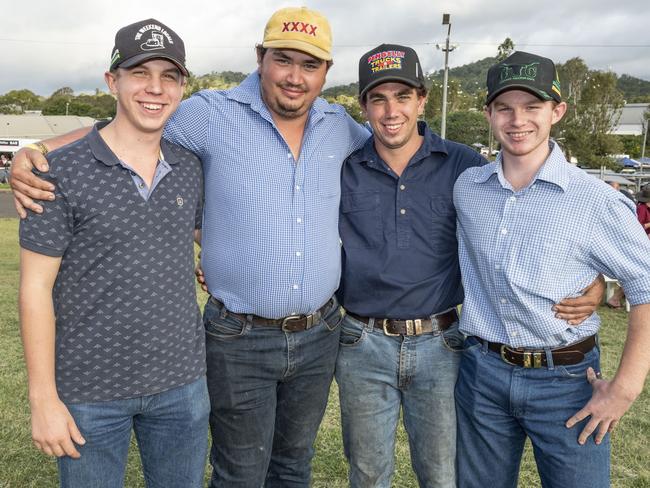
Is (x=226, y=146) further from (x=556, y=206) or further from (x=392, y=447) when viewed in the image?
(x=392, y=447)

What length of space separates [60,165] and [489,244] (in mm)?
1877

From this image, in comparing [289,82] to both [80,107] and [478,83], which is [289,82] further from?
[478,83]

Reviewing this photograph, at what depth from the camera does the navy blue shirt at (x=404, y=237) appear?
125 inches

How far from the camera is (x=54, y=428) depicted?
227cm

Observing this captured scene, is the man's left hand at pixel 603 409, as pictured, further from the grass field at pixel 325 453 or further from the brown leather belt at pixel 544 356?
the grass field at pixel 325 453

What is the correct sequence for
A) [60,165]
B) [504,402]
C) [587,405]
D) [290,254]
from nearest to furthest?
[60,165] < [587,405] < [504,402] < [290,254]

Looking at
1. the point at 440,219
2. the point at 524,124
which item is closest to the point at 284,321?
the point at 440,219

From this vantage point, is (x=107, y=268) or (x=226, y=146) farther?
(x=226, y=146)

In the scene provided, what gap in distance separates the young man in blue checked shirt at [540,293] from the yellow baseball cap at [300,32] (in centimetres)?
88

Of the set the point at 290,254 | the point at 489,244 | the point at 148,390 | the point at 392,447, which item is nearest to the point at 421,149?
the point at 489,244

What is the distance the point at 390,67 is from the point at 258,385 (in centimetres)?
180

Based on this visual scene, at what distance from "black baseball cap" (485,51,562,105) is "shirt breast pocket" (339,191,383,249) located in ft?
2.76

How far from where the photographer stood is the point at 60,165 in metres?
2.26

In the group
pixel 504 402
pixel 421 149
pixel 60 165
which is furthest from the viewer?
pixel 421 149
